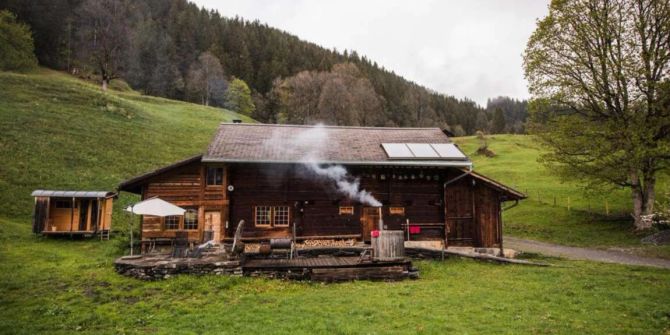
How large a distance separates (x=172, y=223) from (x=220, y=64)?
250 ft

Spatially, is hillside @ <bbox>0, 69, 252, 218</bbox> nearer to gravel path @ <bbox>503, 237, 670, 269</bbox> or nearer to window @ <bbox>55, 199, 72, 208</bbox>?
window @ <bbox>55, 199, 72, 208</bbox>

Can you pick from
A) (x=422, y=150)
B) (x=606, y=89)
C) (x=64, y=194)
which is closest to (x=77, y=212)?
(x=64, y=194)

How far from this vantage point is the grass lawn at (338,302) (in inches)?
389

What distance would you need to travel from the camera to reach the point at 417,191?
22172 mm

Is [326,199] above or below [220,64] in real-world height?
below

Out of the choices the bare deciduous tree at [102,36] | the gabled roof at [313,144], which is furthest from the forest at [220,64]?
the gabled roof at [313,144]

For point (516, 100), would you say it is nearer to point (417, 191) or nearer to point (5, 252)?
point (417, 191)

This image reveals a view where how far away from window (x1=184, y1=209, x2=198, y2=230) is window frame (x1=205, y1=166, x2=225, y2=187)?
161 centimetres

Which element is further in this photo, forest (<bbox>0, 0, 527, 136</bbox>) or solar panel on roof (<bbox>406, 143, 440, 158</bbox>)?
forest (<bbox>0, 0, 527, 136</bbox>)

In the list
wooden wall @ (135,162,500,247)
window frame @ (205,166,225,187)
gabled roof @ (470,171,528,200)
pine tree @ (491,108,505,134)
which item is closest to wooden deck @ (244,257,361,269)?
wooden wall @ (135,162,500,247)

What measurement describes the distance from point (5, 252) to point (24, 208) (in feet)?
29.2

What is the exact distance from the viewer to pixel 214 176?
20891 mm

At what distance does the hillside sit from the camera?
2781 centimetres

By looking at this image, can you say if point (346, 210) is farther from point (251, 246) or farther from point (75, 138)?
point (75, 138)
